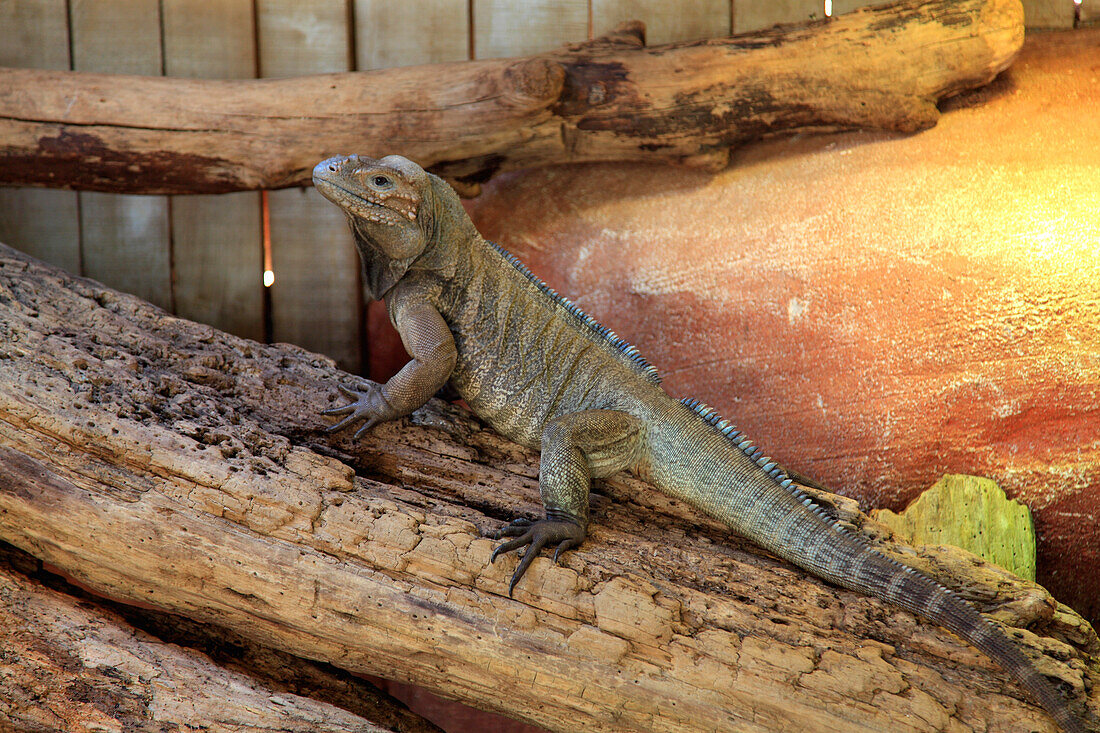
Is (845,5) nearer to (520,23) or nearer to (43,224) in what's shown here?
(520,23)

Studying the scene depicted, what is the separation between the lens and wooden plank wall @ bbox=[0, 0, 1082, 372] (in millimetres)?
3916

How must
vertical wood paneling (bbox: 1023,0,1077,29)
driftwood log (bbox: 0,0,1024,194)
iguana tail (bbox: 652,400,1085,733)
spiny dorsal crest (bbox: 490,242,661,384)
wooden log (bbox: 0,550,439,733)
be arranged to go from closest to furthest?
wooden log (bbox: 0,550,439,733)
iguana tail (bbox: 652,400,1085,733)
spiny dorsal crest (bbox: 490,242,661,384)
driftwood log (bbox: 0,0,1024,194)
vertical wood paneling (bbox: 1023,0,1077,29)

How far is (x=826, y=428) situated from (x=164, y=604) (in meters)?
2.82

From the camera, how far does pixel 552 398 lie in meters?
3.16

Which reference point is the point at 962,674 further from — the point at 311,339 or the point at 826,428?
the point at 311,339

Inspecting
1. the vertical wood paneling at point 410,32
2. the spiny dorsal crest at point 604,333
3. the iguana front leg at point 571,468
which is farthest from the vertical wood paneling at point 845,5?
the iguana front leg at point 571,468

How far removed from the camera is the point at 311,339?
4.14 metres

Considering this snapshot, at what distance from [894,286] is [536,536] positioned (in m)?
2.16

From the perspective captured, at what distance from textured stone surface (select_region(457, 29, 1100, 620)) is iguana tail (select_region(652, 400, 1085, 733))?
848mm

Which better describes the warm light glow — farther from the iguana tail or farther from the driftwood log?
the iguana tail

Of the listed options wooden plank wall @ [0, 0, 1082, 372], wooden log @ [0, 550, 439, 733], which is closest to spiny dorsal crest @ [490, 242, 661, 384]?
wooden plank wall @ [0, 0, 1082, 372]

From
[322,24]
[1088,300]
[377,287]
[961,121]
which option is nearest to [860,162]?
[961,121]

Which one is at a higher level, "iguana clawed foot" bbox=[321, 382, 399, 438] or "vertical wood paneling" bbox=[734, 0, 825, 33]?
"vertical wood paneling" bbox=[734, 0, 825, 33]

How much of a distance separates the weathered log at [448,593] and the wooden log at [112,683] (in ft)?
0.44
